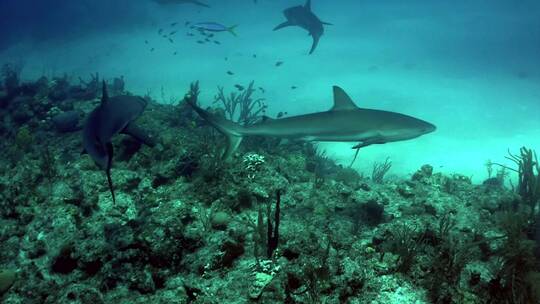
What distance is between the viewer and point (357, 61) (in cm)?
3525

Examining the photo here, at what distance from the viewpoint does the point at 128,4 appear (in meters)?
66.2

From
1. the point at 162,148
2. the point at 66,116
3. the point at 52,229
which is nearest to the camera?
the point at 52,229

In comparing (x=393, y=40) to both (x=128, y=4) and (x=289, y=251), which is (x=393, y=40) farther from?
(x=128, y=4)

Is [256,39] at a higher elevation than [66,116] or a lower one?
higher

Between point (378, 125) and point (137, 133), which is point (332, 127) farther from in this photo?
point (137, 133)

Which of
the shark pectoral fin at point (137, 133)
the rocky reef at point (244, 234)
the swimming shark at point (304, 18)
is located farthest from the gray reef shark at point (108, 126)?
the swimming shark at point (304, 18)

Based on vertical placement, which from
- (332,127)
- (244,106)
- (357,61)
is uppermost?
(357,61)

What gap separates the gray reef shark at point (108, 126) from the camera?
10.3 feet

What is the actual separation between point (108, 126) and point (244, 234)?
7.50 feet

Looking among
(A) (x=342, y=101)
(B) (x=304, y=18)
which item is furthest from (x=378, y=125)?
(B) (x=304, y=18)

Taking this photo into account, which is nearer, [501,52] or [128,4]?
[501,52]

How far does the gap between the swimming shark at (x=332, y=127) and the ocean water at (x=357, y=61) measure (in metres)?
8.88

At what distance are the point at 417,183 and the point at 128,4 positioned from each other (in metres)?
74.2

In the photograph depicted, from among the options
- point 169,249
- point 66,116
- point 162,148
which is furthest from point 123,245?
point 66,116
